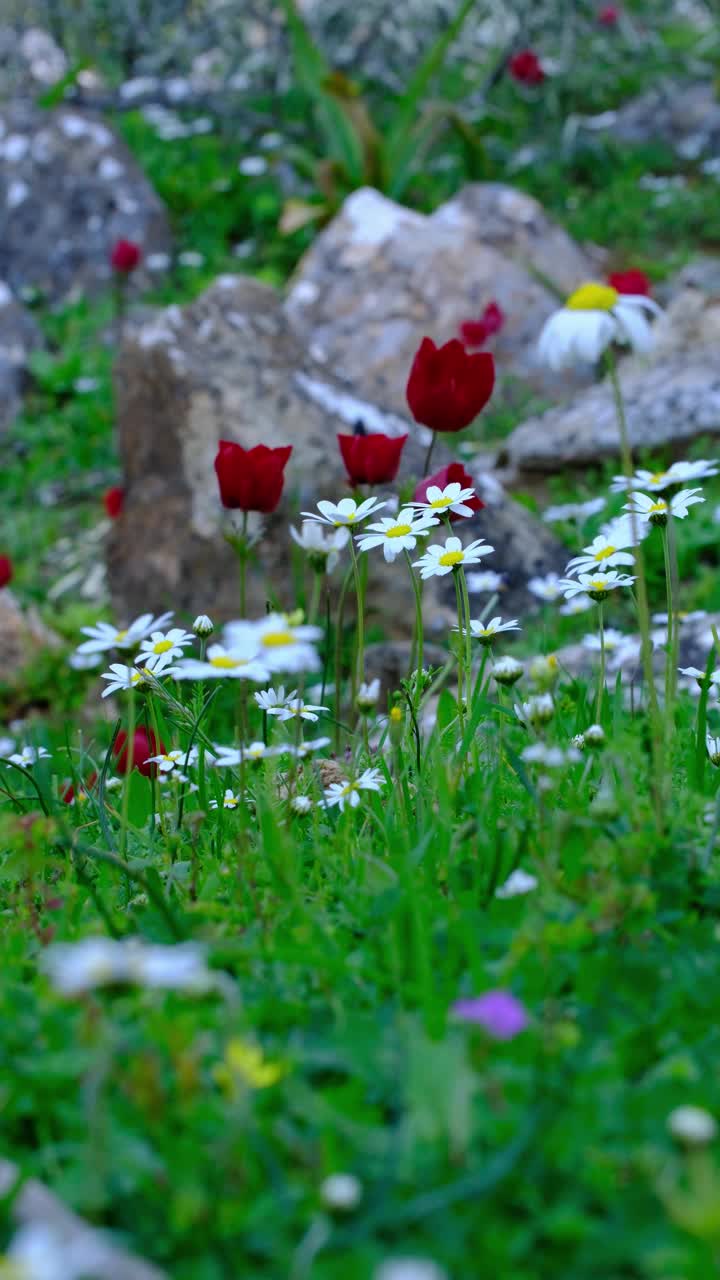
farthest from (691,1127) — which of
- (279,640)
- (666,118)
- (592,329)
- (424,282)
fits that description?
(666,118)

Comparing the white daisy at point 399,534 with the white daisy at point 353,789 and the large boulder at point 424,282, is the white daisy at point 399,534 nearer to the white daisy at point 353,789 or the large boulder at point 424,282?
the white daisy at point 353,789

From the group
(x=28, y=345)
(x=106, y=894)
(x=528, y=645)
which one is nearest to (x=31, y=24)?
(x=28, y=345)

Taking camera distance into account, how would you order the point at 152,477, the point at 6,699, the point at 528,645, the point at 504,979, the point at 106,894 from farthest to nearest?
the point at 6,699
the point at 152,477
the point at 528,645
the point at 106,894
the point at 504,979

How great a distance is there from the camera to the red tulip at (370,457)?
82.4 inches

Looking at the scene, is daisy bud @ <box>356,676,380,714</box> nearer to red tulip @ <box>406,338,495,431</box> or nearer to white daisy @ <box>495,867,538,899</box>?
white daisy @ <box>495,867,538,899</box>

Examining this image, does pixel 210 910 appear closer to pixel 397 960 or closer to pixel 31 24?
pixel 397 960

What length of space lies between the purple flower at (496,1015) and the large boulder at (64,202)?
7085 mm

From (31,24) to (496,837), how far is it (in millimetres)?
9585

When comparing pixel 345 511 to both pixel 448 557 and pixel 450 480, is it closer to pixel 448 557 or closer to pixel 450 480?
pixel 448 557

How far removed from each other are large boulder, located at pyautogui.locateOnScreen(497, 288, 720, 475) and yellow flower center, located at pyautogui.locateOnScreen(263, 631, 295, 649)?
332 centimetres

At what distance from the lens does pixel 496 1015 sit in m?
0.94

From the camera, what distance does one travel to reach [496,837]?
140 cm

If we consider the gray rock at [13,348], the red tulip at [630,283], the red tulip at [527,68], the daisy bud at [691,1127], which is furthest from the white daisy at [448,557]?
the red tulip at [527,68]

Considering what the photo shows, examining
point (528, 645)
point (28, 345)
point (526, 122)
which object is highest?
point (526, 122)
